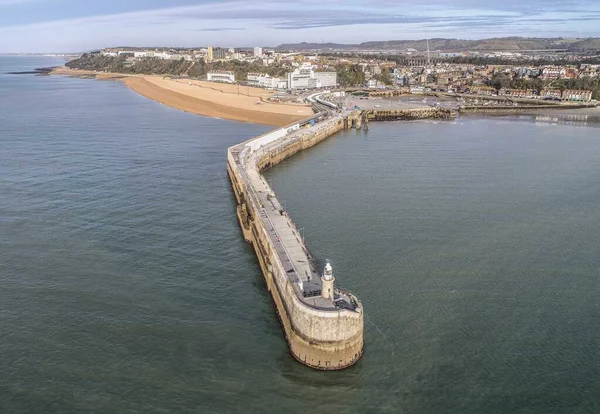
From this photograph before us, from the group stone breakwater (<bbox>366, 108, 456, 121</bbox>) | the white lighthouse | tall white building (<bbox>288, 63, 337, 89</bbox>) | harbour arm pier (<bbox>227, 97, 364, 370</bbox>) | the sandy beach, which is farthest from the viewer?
tall white building (<bbox>288, 63, 337, 89</bbox>)

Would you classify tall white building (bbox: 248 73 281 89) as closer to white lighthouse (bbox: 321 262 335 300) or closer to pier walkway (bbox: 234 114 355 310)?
pier walkway (bbox: 234 114 355 310)

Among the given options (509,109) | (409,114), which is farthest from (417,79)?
(409,114)

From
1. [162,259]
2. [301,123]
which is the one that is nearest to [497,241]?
[162,259]

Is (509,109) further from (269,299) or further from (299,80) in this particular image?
(269,299)

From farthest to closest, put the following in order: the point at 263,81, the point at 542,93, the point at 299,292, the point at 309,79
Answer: the point at 263,81
the point at 309,79
the point at 542,93
the point at 299,292

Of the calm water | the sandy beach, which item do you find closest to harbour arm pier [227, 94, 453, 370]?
the calm water

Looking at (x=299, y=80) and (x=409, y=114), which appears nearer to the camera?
(x=409, y=114)

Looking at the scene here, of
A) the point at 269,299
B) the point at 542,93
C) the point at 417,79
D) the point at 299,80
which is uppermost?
the point at 299,80
